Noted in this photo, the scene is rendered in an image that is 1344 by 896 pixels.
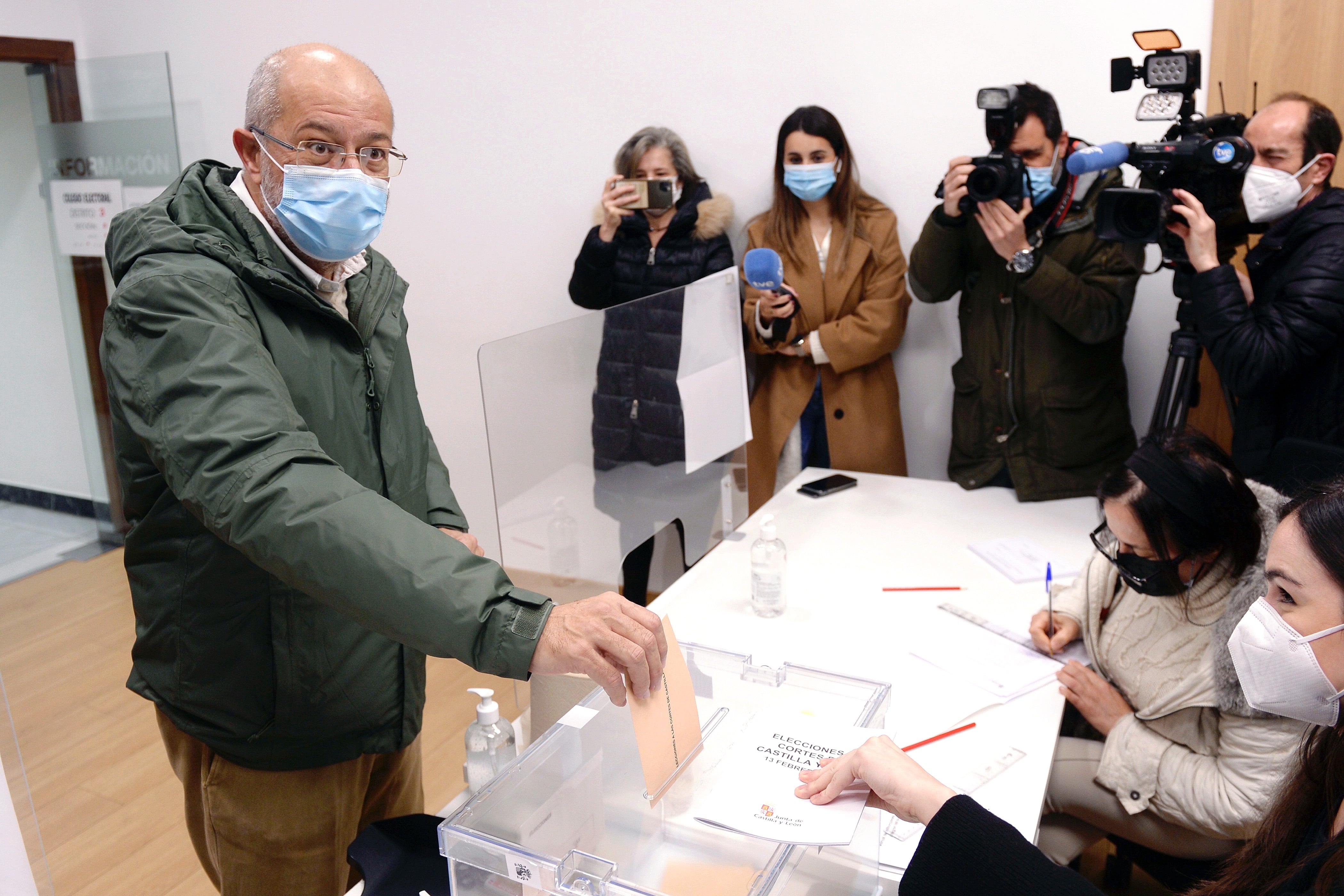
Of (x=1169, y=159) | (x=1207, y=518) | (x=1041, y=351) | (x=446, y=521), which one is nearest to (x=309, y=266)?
(x=446, y=521)

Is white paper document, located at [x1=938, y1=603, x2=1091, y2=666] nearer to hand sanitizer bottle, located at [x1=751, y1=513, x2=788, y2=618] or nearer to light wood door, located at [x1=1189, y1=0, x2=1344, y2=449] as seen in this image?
hand sanitizer bottle, located at [x1=751, y1=513, x2=788, y2=618]

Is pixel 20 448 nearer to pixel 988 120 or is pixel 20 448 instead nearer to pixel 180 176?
pixel 180 176

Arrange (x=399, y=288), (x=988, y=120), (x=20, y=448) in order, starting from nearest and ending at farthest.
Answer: (x=399, y=288) < (x=988, y=120) < (x=20, y=448)

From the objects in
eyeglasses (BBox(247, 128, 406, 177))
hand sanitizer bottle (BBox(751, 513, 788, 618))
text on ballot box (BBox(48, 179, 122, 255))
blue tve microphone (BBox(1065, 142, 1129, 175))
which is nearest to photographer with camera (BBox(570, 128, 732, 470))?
blue tve microphone (BBox(1065, 142, 1129, 175))

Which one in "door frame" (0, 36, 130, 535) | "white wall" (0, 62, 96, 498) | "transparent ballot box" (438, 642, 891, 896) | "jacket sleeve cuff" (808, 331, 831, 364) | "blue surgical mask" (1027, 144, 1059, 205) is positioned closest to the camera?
"transparent ballot box" (438, 642, 891, 896)

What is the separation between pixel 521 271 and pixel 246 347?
2.82m

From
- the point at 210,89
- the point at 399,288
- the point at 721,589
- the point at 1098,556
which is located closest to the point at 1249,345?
the point at 1098,556

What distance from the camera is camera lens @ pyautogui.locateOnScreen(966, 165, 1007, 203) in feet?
8.32

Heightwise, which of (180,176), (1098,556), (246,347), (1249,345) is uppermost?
(180,176)

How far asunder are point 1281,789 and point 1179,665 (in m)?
0.45

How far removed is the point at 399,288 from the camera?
157 centimetres

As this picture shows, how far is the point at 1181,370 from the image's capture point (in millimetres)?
2402

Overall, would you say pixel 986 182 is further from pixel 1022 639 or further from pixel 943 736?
pixel 943 736

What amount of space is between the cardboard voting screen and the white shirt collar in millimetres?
722
